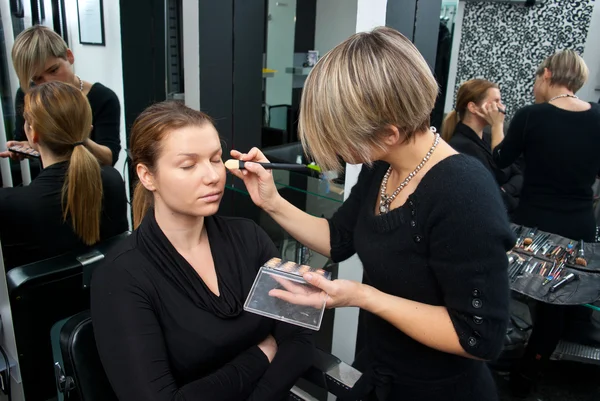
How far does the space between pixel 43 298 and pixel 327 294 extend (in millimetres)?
953

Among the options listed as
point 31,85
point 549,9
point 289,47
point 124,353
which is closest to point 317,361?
point 124,353

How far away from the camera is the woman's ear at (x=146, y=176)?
1054 millimetres

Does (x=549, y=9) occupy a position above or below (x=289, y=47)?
above

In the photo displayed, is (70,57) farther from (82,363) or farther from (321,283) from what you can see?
(321,283)

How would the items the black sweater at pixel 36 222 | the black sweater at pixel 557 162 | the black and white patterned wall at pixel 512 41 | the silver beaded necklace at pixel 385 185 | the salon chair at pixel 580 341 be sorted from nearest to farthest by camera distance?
the silver beaded necklace at pixel 385 185 → the black sweater at pixel 36 222 → the black sweater at pixel 557 162 → the salon chair at pixel 580 341 → the black and white patterned wall at pixel 512 41

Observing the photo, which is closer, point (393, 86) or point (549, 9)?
point (393, 86)

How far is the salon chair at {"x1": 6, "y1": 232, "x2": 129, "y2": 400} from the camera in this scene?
49.5 inches

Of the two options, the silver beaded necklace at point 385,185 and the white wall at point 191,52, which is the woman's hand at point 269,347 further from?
the white wall at point 191,52

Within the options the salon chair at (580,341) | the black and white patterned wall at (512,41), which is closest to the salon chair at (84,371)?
the salon chair at (580,341)

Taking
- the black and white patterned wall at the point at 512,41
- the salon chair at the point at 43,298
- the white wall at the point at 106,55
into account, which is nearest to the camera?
the salon chair at the point at 43,298

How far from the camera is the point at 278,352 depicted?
3.47ft

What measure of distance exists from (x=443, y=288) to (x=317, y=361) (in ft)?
1.53

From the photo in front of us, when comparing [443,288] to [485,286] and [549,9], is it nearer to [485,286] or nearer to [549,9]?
[485,286]

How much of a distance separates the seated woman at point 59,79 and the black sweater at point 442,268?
3.58 feet
